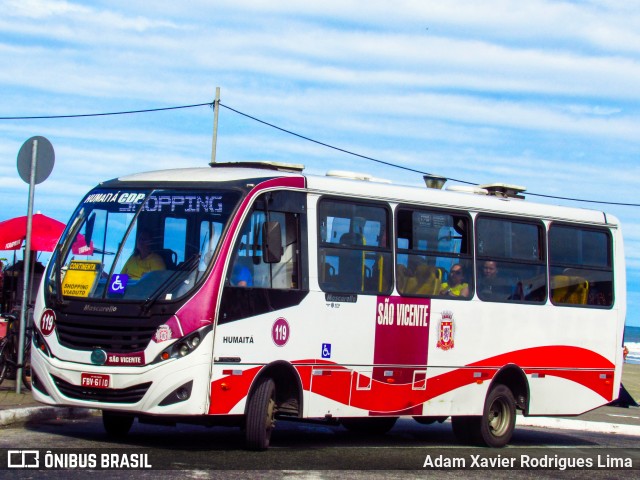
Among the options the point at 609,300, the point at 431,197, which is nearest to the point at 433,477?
the point at 431,197

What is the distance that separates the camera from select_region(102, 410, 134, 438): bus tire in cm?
1262

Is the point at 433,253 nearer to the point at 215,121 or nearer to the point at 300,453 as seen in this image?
the point at 300,453

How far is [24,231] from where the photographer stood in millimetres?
19453

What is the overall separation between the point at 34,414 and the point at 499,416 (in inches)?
240

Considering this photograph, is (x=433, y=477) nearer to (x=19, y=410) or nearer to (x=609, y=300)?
(x=19, y=410)

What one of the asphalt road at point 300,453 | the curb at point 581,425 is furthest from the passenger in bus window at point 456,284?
the curb at point 581,425

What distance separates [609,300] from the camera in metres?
16.9

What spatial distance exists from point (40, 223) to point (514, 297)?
8.44 m

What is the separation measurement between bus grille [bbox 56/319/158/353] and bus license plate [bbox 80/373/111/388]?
0.89 ft

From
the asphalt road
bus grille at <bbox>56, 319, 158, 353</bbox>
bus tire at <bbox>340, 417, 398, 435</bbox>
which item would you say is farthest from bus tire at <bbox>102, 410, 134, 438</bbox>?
bus tire at <bbox>340, 417, 398, 435</bbox>

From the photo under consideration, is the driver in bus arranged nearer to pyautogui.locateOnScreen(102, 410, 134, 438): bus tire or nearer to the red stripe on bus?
the red stripe on bus

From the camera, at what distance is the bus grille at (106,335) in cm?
1142

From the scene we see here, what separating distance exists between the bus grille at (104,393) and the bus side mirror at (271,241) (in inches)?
73.1

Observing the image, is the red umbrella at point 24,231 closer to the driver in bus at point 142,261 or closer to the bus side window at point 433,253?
the bus side window at point 433,253
